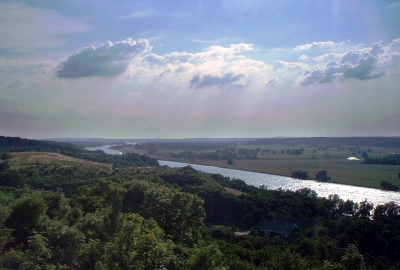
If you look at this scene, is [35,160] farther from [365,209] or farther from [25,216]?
[365,209]

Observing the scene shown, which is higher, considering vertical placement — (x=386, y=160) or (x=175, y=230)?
(x=386, y=160)

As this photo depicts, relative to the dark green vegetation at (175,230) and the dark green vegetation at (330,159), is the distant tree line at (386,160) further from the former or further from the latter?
the dark green vegetation at (175,230)

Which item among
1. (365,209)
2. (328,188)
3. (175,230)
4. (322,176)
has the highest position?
(175,230)

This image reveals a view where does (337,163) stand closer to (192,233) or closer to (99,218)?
(192,233)

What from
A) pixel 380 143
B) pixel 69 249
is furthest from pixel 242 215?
pixel 380 143

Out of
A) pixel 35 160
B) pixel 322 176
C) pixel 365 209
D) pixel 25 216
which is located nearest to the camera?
pixel 25 216

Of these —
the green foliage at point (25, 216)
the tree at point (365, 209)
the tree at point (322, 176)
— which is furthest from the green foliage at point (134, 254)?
the tree at point (322, 176)

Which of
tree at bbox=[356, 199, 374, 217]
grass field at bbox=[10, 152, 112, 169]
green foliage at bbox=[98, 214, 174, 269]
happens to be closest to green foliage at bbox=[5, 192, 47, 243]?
green foliage at bbox=[98, 214, 174, 269]

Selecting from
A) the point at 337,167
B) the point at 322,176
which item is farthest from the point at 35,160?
the point at 337,167
